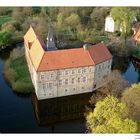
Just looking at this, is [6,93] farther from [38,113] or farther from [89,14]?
[89,14]

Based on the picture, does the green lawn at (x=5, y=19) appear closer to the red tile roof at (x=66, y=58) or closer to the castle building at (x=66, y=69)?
the castle building at (x=66, y=69)

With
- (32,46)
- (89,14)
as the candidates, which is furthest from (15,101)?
(89,14)

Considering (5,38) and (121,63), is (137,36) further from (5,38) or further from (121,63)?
(5,38)

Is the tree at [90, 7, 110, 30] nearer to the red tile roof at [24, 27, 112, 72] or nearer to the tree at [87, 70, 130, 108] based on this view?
the red tile roof at [24, 27, 112, 72]

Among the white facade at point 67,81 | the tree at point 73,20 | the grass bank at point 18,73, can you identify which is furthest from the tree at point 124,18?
the grass bank at point 18,73

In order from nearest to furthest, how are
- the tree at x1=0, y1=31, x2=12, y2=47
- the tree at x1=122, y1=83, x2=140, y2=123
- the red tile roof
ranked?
the tree at x1=122, y1=83, x2=140, y2=123 < the red tile roof < the tree at x1=0, y1=31, x2=12, y2=47

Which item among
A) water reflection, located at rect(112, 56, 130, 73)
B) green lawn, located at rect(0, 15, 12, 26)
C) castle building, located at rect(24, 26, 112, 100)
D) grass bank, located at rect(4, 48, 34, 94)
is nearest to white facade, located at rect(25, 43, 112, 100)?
castle building, located at rect(24, 26, 112, 100)

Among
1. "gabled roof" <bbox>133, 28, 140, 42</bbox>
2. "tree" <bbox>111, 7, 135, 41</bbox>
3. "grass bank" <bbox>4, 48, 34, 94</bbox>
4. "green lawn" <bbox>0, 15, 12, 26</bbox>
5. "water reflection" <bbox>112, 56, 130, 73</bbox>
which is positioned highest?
"tree" <bbox>111, 7, 135, 41</bbox>

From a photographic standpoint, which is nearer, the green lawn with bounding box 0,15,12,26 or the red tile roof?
the red tile roof
